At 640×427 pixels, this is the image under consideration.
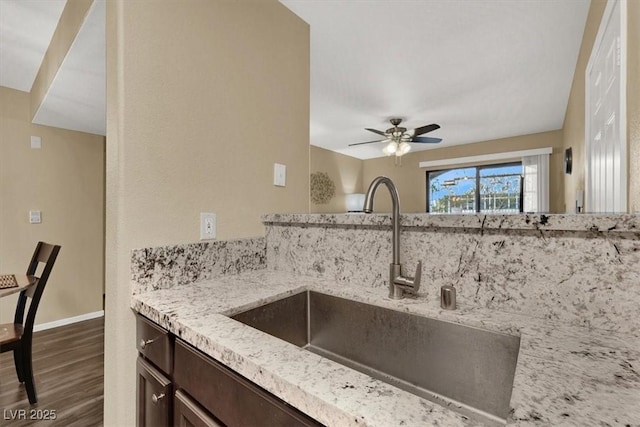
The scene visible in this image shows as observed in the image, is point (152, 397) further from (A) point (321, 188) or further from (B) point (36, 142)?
(A) point (321, 188)

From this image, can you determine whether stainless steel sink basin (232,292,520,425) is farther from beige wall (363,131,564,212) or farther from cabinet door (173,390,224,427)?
beige wall (363,131,564,212)

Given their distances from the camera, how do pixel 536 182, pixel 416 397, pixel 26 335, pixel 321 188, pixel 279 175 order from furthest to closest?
pixel 321 188 → pixel 536 182 → pixel 26 335 → pixel 279 175 → pixel 416 397

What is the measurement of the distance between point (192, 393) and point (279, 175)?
1.04 meters

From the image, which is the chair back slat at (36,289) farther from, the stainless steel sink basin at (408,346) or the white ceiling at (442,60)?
the white ceiling at (442,60)

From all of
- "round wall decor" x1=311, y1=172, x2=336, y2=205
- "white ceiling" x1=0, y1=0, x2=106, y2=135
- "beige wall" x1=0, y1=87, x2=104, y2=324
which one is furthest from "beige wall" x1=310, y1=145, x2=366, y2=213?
"white ceiling" x1=0, y1=0, x2=106, y2=135

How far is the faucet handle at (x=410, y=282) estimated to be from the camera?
2.99 ft

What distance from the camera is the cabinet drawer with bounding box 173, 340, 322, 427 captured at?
0.54m

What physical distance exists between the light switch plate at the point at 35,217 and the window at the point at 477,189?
5328 millimetres

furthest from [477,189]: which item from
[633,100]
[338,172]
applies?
[633,100]

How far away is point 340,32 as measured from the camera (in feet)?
6.60

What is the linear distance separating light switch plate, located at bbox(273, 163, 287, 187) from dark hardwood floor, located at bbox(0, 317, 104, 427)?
1653 mm

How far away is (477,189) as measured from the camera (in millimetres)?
5621

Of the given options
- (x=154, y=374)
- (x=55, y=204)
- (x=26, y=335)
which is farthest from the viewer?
(x=55, y=204)

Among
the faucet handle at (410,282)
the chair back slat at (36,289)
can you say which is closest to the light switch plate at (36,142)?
the chair back slat at (36,289)
